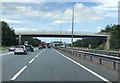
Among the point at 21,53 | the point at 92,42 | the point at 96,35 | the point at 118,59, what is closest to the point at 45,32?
the point at 96,35

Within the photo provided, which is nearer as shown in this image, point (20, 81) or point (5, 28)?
point (20, 81)

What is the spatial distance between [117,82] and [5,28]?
13767 cm

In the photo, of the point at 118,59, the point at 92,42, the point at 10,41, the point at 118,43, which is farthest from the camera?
the point at 92,42

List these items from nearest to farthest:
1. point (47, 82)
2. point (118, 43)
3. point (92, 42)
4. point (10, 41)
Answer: point (47, 82), point (118, 43), point (10, 41), point (92, 42)

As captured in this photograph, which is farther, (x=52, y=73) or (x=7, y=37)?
(x=7, y=37)

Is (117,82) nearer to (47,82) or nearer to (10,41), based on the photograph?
(47,82)

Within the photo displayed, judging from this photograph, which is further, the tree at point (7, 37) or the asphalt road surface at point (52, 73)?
the tree at point (7, 37)

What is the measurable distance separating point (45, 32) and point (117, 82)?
109859mm

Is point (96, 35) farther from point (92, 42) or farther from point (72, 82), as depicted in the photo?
point (72, 82)

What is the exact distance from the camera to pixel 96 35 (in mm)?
120062

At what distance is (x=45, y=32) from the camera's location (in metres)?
123

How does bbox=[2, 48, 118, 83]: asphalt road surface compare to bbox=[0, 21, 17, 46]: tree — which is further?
bbox=[0, 21, 17, 46]: tree

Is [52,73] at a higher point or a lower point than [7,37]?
higher

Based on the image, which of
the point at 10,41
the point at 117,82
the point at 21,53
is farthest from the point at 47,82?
the point at 10,41
